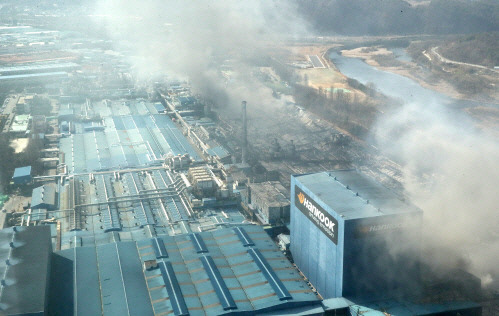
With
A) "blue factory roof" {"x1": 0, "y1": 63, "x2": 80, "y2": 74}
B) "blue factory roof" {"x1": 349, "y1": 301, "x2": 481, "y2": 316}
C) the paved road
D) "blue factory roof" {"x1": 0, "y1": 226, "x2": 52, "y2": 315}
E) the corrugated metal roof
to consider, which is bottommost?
"blue factory roof" {"x1": 349, "y1": 301, "x2": 481, "y2": 316}

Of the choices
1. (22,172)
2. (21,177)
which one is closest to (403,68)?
(22,172)

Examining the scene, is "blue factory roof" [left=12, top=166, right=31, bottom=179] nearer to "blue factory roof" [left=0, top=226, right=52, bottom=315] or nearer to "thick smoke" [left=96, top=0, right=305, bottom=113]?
"blue factory roof" [left=0, top=226, right=52, bottom=315]

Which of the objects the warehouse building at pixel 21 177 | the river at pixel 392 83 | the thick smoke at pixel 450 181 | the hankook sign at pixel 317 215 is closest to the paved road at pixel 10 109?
the warehouse building at pixel 21 177

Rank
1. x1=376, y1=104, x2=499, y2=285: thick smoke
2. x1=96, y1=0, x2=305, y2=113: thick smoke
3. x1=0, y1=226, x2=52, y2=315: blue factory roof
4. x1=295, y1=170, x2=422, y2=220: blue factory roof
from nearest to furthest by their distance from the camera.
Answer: x1=0, y1=226, x2=52, y2=315: blue factory roof < x1=295, y1=170, x2=422, y2=220: blue factory roof < x1=376, y1=104, x2=499, y2=285: thick smoke < x1=96, y1=0, x2=305, y2=113: thick smoke

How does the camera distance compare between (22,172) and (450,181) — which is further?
(22,172)

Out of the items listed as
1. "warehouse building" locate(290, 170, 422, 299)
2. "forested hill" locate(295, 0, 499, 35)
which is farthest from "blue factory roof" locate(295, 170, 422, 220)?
"forested hill" locate(295, 0, 499, 35)

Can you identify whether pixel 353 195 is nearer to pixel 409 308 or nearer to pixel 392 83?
pixel 409 308

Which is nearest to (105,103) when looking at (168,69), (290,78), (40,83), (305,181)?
(168,69)
